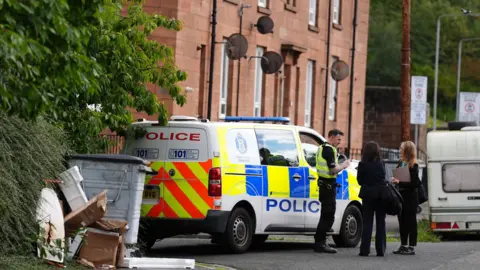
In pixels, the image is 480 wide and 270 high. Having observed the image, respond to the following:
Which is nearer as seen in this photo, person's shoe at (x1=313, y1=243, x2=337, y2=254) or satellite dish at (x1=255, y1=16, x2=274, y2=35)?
person's shoe at (x1=313, y1=243, x2=337, y2=254)

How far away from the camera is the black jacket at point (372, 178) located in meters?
18.1

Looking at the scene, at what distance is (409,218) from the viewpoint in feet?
62.1

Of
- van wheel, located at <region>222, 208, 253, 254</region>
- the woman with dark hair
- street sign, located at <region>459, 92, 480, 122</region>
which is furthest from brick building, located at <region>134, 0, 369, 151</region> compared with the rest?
van wheel, located at <region>222, 208, 253, 254</region>

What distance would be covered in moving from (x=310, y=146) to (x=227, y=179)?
2330 millimetres

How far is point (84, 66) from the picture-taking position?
422 inches

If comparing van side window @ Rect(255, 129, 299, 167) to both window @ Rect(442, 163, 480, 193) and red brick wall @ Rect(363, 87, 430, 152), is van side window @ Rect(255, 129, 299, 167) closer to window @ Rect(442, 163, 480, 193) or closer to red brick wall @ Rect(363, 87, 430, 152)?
window @ Rect(442, 163, 480, 193)

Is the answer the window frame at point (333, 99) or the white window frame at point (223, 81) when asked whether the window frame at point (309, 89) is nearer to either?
the window frame at point (333, 99)

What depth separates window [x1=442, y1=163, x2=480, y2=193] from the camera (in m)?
25.2

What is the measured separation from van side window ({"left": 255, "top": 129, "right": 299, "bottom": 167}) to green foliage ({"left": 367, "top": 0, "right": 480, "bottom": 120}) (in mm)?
82723

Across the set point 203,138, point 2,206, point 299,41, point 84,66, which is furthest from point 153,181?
point 299,41

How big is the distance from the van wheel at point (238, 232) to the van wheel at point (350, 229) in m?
2.40

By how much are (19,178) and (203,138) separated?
3.61 m

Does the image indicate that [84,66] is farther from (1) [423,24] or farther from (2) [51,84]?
(1) [423,24]

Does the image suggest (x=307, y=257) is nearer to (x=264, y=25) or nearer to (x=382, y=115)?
(x=264, y=25)
